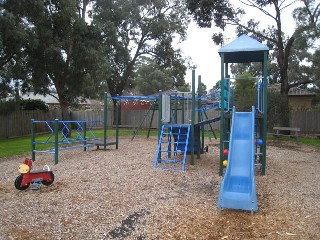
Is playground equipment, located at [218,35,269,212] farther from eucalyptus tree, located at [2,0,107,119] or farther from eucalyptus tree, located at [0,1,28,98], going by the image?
eucalyptus tree, located at [2,0,107,119]

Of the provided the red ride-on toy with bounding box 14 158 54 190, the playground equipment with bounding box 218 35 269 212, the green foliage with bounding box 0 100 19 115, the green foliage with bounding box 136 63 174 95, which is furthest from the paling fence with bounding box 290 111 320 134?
the green foliage with bounding box 136 63 174 95

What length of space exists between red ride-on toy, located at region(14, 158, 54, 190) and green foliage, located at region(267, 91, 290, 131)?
643 inches

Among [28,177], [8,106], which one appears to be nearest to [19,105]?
[8,106]

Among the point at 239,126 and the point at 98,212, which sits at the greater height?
the point at 239,126

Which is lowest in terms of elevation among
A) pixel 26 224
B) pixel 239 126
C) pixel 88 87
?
pixel 26 224

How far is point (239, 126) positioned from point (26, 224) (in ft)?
17.0

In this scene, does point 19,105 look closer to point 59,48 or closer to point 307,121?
point 59,48

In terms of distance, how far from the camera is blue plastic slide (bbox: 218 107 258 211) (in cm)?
556

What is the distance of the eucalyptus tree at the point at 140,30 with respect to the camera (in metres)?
26.9

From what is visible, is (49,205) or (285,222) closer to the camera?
(285,222)

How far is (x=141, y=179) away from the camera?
8.06 meters

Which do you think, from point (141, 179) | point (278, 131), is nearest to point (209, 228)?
point (141, 179)

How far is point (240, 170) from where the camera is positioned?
6625 millimetres

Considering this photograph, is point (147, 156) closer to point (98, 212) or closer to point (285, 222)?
point (98, 212)
